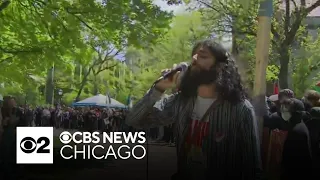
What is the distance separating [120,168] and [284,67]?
1.59 m

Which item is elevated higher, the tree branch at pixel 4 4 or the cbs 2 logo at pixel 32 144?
the tree branch at pixel 4 4

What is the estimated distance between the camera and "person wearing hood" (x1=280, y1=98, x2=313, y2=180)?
365 cm

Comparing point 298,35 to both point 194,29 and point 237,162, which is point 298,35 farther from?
point 237,162

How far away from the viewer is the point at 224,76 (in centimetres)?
352

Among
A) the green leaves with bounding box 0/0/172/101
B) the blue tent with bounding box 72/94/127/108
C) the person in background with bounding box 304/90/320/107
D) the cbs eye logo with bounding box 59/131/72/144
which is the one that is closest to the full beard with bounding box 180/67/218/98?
the green leaves with bounding box 0/0/172/101

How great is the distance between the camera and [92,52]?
3637mm

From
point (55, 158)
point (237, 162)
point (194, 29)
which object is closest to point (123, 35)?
point (194, 29)

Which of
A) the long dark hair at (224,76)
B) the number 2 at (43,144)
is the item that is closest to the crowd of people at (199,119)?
the long dark hair at (224,76)

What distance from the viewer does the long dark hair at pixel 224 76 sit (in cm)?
349

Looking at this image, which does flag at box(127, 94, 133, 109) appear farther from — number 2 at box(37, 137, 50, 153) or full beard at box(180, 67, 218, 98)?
number 2 at box(37, 137, 50, 153)

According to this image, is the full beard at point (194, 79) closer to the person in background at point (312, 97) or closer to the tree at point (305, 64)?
the tree at point (305, 64)

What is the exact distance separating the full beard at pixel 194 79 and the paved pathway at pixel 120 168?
486mm

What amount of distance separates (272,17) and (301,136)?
3.37 feet

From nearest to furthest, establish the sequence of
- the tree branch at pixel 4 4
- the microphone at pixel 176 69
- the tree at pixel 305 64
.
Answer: the microphone at pixel 176 69
the tree at pixel 305 64
the tree branch at pixel 4 4
